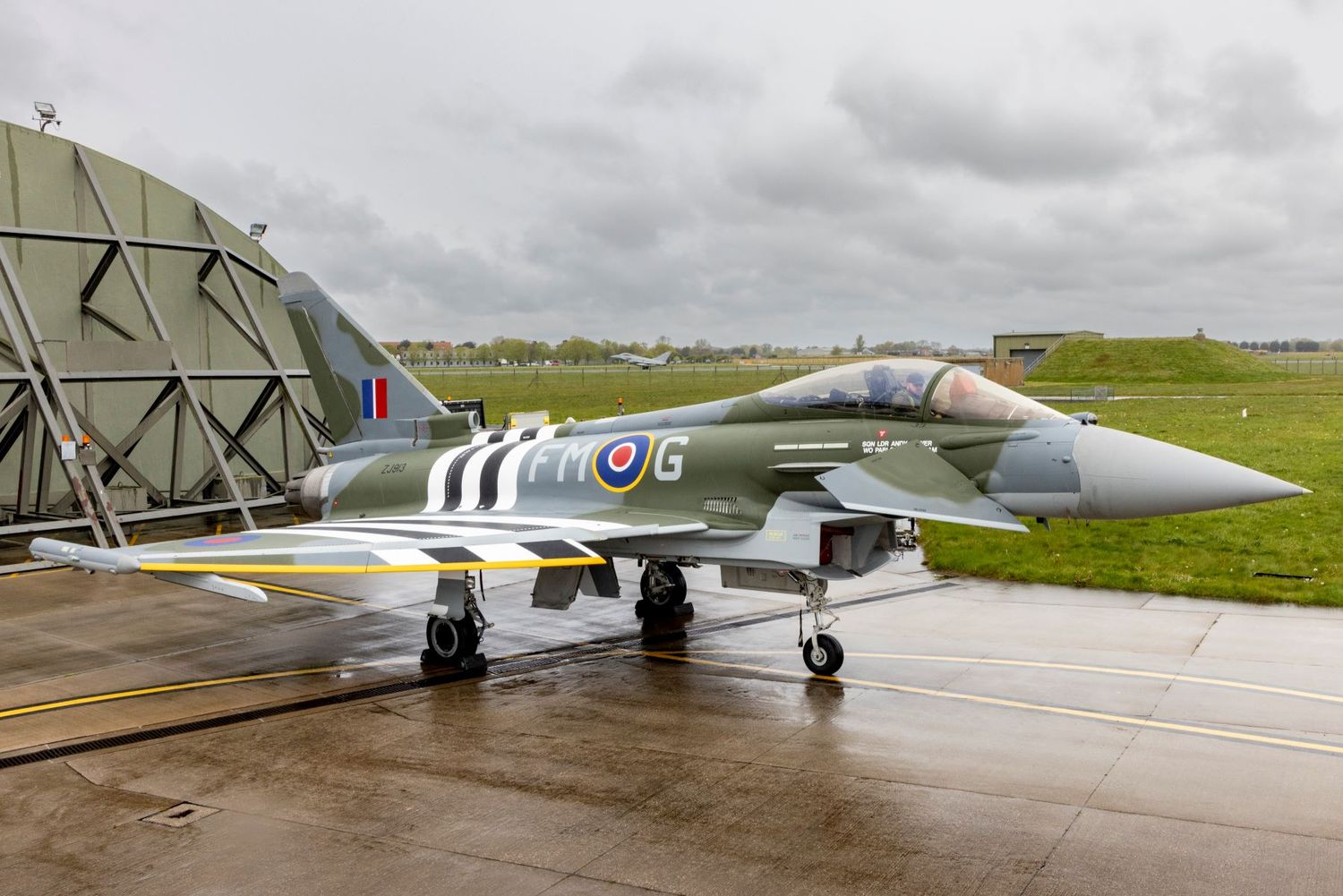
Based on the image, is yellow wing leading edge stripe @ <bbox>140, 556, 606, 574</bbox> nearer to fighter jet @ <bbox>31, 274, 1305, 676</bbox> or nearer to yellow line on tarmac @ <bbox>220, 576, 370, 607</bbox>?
fighter jet @ <bbox>31, 274, 1305, 676</bbox>

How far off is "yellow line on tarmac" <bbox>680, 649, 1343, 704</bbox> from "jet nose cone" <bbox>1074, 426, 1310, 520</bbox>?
1954 millimetres

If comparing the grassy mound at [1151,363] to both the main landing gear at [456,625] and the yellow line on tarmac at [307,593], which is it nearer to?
the yellow line on tarmac at [307,593]

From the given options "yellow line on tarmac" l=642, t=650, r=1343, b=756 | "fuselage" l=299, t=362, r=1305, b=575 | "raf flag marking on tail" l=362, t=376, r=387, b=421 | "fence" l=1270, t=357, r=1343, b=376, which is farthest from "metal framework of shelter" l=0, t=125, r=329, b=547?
"fence" l=1270, t=357, r=1343, b=376

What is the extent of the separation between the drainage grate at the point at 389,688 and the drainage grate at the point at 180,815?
1907 mm

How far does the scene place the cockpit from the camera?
1091 cm

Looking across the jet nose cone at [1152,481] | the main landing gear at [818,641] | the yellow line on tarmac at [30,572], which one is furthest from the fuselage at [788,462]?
the yellow line on tarmac at [30,572]

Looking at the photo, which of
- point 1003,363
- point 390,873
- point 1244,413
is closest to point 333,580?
point 390,873

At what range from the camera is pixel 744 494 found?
38.5 ft

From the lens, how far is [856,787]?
26.2ft

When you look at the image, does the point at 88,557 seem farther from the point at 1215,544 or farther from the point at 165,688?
the point at 1215,544

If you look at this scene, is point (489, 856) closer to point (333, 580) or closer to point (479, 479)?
point (479, 479)

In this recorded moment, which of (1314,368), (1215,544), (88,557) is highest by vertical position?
(1314,368)

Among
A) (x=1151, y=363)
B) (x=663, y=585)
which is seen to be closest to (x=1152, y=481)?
(x=663, y=585)

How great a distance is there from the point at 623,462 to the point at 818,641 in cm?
333
